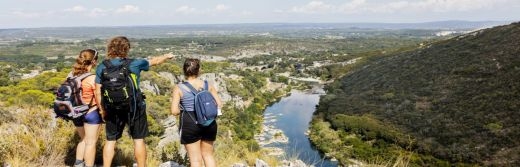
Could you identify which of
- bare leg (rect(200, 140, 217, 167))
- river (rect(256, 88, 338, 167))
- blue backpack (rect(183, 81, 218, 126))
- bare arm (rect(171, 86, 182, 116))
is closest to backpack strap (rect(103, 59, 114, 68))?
bare arm (rect(171, 86, 182, 116))

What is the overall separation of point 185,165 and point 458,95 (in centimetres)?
5012

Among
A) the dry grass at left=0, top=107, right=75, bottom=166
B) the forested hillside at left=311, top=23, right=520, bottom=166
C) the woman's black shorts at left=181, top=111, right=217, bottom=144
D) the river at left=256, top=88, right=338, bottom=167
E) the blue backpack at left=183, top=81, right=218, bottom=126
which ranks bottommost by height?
the river at left=256, top=88, right=338, bottom=167

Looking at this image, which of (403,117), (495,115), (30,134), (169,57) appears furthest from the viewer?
(403,117)

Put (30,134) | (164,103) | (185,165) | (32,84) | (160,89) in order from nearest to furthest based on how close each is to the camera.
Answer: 1. (30,134)
2. (185,165)
3. (32,84)
4. (164,103)
5. (160,89)

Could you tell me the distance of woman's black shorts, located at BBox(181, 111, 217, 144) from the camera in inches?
197

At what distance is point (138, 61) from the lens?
17.0ft

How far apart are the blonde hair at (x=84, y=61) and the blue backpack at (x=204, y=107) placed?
1172 millimetres

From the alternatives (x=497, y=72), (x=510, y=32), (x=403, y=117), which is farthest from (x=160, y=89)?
(x=510, y=32)

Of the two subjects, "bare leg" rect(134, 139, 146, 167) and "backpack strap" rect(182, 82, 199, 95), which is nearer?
"backpack strap" rect(182, 82, 199, 95)

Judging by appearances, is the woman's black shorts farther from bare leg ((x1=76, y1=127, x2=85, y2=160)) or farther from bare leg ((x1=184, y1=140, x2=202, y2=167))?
bare leg ((x1=76, y1=127, x2=85, y2=160))

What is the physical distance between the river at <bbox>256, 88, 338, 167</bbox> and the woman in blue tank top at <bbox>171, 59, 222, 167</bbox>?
29.4 meters

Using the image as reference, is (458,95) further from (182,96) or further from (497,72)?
(182,96)

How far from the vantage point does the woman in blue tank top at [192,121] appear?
5.00 meters

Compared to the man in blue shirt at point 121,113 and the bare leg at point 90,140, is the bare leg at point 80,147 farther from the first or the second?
the man in blue shirt at point 121,113
